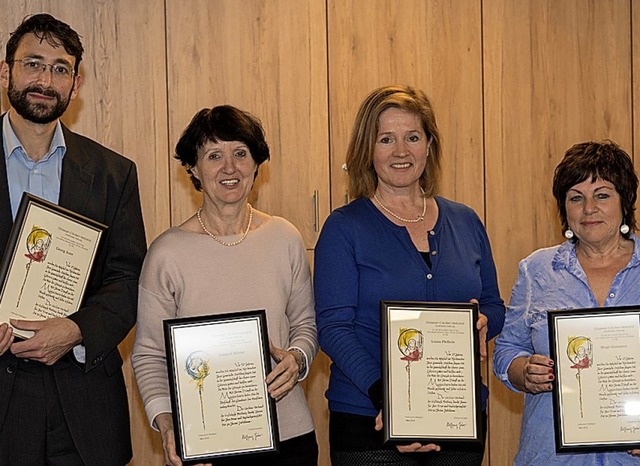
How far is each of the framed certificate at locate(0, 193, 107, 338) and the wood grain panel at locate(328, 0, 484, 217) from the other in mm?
1729

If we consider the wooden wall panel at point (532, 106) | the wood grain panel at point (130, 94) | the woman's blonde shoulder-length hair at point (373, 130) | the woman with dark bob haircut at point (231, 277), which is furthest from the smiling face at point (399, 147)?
the wooden wall panel at point (532, 106)

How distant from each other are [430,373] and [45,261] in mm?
1113

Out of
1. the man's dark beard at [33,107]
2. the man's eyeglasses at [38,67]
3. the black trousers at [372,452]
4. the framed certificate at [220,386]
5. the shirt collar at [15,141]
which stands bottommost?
the black trousers at [372,452]

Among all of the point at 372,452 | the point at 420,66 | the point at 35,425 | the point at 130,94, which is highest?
the point at 420,66

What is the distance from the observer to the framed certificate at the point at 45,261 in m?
2.56

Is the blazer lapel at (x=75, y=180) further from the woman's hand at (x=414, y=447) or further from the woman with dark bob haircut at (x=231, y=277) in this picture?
the woman's hand at (x=414, y=447)

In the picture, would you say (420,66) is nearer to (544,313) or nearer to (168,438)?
(544,313)

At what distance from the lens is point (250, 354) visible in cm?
262

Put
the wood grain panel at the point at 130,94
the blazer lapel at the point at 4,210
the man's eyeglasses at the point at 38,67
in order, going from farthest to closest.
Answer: the wood grain panel at the point at 130,94 → the man's eyeglasses at the point at 38,67 → the blazer lapel at the point at 4,210

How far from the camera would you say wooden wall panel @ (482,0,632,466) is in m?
4.42

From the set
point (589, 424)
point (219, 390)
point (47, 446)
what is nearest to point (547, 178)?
point (589, 424)

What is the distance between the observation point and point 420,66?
4312mm

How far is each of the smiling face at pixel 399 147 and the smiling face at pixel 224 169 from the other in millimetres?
404

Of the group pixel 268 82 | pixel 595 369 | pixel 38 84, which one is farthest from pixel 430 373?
pixel 268 82
